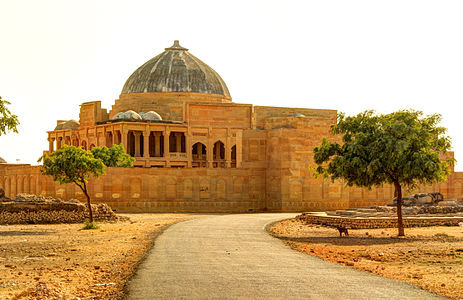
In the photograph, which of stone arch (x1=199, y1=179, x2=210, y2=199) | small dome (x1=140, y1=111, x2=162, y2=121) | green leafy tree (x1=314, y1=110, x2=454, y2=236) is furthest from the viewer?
small dome (x1=140, y1=111, x2=162, y2=121)

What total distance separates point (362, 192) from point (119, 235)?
29.0 metres

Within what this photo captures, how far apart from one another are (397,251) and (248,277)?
10102 mm

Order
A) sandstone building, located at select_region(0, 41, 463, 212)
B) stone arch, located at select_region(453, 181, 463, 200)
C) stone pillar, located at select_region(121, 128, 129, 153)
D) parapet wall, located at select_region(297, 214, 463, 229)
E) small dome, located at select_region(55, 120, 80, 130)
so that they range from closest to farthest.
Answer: parapet wall, located at select_region(297, 214, 463, 229) → sandstone building, located at select_region(0, 41, 463, 212) → stone arch, located at select_region(453, 181, 463, 200) → stone pillar, located at select_region(121, 128, 129, 153) → small dome, located at select_region(55, 120, 80, 130)

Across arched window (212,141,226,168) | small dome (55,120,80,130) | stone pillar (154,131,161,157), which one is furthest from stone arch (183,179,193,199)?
small dome (55,120,80,130)

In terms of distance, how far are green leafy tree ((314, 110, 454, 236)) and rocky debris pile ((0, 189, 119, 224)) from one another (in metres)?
13.6

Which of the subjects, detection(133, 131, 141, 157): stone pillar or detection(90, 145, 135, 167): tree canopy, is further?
detection(133, 131, 141, 157): stone pillar

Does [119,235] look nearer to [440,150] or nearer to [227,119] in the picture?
[440,150]

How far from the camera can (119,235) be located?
27250mm

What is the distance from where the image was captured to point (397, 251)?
71.7ft

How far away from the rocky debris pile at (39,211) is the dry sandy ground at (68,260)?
1.53 meters

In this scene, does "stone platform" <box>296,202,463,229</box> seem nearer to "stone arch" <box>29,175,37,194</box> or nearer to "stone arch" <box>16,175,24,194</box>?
"stone arch" <box>29,175,37,194</box>

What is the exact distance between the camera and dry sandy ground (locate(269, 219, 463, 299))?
15.2 metres

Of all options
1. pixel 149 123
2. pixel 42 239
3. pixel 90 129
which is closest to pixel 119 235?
pixel 42 239

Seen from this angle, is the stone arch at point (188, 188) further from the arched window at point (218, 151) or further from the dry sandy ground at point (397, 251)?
the arched window at point (218, 151)
